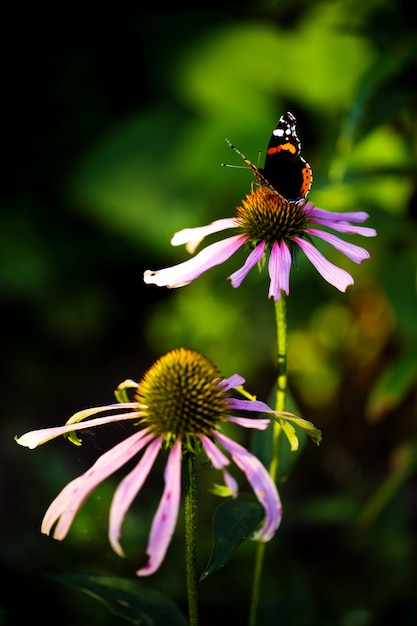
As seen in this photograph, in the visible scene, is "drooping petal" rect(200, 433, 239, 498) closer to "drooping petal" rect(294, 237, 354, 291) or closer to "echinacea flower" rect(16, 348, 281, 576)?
"echinacea flower" rect(16, 348, 281, 576)

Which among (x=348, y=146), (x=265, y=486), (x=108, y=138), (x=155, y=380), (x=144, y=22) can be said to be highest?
(x=144, y=22)

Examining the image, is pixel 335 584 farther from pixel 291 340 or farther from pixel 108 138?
pixel 108 138

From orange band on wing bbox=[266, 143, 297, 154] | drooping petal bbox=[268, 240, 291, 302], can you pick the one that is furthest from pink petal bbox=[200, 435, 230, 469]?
orange band on wing bbox=[266, 143, 297, 154]

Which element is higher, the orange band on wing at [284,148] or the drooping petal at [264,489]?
the orange band on wing at [284,148]

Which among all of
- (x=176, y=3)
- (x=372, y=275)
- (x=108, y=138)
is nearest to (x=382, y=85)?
(x=372, y=275)

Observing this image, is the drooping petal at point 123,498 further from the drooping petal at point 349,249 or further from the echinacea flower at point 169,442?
the drooping petal at point 349,249

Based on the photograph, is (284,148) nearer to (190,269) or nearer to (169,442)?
(190,269)

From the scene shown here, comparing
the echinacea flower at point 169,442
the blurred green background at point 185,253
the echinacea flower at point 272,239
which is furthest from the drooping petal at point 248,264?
the blurred green background at point 185,253
